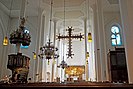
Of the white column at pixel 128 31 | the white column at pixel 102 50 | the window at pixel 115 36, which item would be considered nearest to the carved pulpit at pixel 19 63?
the white column at pixel 128 31

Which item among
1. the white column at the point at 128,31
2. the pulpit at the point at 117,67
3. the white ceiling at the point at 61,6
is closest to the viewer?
the white column at the point at 128,31

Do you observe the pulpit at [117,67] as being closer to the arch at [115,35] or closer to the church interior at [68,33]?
the church interior at [68,33]

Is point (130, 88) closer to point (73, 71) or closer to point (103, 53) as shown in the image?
point (103, 53)

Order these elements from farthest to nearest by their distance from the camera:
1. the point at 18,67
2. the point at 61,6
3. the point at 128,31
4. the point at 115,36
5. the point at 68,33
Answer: the point at 61,6
the point at 115,36
the point at 68,33
the point at 128,31
the point at 18,67

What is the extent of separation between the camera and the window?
41.5 ft

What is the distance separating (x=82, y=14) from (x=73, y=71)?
357 inches

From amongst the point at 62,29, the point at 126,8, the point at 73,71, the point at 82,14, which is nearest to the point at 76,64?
the point at 73,71

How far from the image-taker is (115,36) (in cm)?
1288

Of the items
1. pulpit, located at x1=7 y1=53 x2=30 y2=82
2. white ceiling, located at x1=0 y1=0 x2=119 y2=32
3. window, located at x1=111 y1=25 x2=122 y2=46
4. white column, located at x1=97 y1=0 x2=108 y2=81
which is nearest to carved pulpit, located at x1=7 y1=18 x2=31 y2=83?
pulpit, located at x1=7 y1=53 x2=30 y2=82

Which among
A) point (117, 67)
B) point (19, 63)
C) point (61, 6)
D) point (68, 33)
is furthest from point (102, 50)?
point (19, 63)

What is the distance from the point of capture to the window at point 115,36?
1266 cm

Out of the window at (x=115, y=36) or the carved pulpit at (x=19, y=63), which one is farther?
the window at (x=115, y=36)

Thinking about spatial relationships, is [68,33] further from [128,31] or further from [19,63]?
[19,63]

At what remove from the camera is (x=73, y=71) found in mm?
21078
